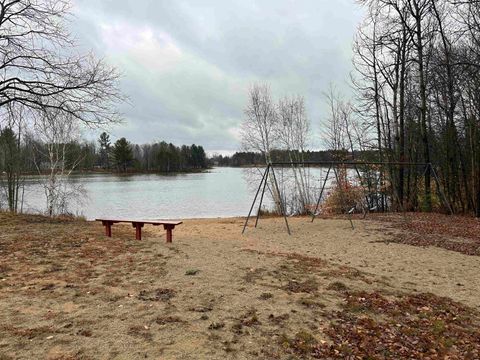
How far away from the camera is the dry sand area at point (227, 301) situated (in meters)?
3.27

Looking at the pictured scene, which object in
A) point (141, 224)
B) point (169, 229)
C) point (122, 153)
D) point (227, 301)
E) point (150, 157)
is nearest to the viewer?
point (227, 301)

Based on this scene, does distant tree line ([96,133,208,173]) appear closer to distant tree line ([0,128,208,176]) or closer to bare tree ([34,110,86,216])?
distant tree line ([0,128,208,176])

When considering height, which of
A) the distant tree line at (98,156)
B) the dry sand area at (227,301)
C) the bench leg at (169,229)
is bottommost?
the dry sand area at (227,301)

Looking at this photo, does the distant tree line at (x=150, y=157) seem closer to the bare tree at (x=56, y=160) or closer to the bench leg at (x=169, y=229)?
the bare tree at (x=56, y=160)

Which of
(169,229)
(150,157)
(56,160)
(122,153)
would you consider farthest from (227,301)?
(150,157)

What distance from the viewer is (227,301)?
436cm

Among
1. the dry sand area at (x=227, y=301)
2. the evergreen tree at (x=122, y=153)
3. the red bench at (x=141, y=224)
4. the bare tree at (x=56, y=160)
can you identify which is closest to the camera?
the dry sand area at (x=227, y=301)

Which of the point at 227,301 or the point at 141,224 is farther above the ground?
the point at 141,224

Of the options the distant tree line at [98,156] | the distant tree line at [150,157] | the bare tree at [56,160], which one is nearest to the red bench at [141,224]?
the distant tree line at [98,156]

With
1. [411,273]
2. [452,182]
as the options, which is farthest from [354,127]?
[411,273]

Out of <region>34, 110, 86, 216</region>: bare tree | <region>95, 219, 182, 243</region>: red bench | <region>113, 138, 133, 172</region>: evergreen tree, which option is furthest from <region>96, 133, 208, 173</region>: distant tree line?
<region>95, 219, 182, 243</region>: red bench

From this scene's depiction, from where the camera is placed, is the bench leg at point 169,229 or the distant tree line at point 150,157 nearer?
the bench leg at point 169,229

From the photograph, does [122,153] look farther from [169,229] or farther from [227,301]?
[227,301]

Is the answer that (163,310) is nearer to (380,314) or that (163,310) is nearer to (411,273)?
(380,314)
